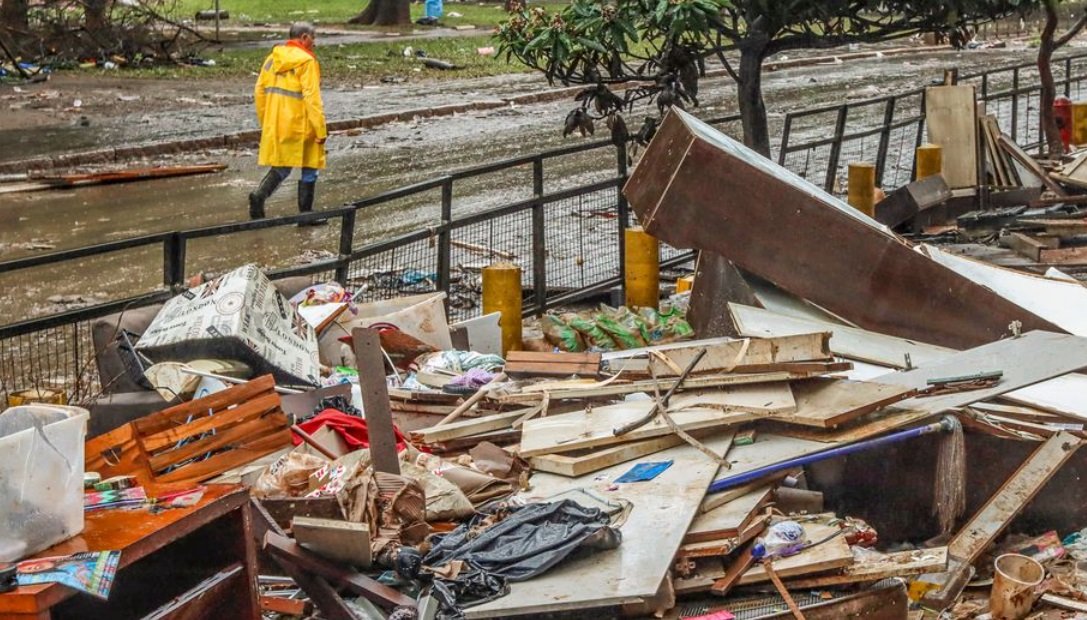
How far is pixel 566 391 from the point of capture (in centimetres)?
733

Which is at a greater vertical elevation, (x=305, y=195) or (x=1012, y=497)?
(x=1012, y=497)

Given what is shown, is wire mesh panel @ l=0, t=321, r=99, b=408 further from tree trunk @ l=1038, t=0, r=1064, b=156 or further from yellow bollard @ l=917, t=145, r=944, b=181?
tree trunk @ l=1038, t=0, r=1064, b=156

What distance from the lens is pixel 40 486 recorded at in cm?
431

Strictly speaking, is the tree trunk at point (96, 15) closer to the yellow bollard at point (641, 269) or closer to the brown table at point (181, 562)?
the yellow bollard at point (641, 269)

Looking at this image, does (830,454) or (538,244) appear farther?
(538,244)

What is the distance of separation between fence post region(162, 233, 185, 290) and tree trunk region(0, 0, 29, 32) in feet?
68.2

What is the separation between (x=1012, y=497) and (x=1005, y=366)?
3.54 ft

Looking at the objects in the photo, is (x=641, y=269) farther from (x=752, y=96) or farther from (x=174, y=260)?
(x=174, y=260)

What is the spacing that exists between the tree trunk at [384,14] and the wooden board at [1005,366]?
32.8 meters

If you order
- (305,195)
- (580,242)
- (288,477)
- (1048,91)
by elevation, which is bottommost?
(305,195)

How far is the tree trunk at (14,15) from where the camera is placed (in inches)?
1054

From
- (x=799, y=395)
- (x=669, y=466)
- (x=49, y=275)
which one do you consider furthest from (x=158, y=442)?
(x=49, y=275)

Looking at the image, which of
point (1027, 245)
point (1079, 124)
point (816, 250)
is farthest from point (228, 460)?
point (1079, 124)

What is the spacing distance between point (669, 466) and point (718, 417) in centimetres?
42
